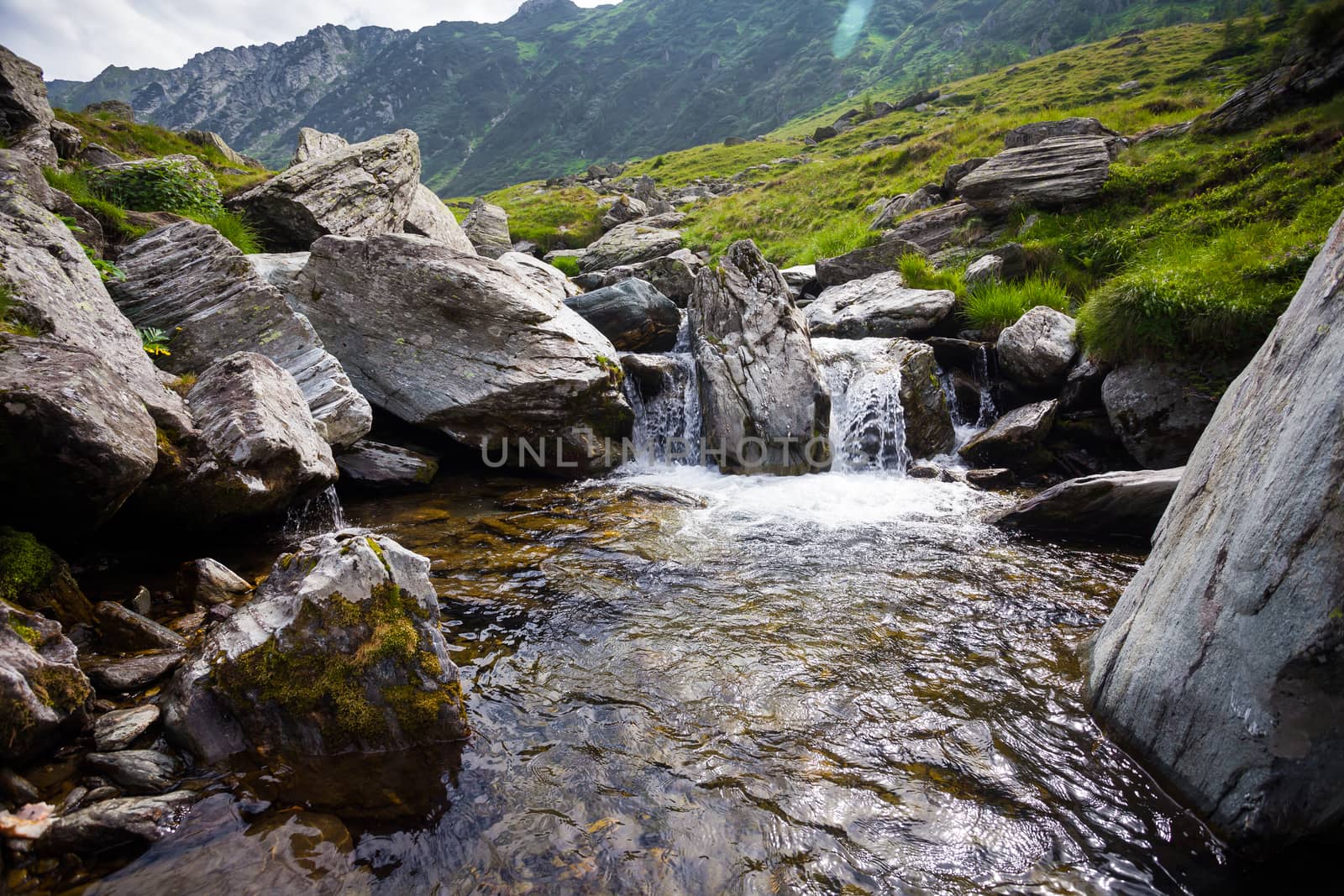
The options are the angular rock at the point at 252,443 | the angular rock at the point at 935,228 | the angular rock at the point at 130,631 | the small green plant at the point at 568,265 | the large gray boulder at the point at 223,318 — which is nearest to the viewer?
the angular rock at the point at 130,631

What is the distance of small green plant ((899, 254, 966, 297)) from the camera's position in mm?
17094

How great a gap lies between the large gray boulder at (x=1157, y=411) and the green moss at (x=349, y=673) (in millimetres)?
12454

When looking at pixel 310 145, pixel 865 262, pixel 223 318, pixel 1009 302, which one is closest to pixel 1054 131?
pixel 865 262

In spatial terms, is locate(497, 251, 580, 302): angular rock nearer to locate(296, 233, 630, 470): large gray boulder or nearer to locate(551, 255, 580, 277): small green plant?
locate(296, 233, 630, 470): large gray boulder

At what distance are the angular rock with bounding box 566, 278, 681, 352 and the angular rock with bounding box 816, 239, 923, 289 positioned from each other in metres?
6.19

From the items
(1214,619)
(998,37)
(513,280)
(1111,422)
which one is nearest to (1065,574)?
(1214,619)

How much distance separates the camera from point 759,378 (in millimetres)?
14000

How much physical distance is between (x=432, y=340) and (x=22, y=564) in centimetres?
789

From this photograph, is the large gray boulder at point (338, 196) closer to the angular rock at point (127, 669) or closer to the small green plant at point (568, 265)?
the small green plant at point (568, 265)

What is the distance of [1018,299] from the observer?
49.4ft

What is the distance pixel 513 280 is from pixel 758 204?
89.0 ft

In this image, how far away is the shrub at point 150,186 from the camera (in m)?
13.5

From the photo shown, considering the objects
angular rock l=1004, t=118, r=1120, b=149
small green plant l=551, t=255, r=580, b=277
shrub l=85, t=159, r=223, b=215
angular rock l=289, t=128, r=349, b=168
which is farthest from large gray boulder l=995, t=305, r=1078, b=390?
angular rock l=289, t=128, r=349, b=168

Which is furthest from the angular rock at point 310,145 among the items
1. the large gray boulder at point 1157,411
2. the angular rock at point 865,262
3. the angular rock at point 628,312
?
the large gray boulder at point 1157,411
